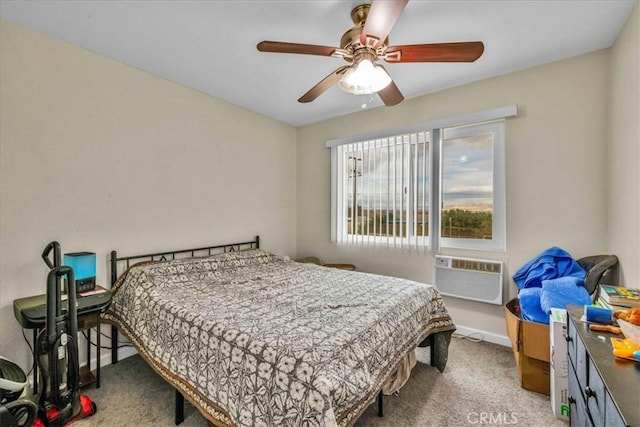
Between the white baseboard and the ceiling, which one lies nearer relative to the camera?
the ceiling

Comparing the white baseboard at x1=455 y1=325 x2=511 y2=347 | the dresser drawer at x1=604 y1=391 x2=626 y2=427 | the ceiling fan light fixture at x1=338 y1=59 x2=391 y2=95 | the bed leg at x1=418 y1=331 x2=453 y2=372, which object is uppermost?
the ceiling fan light fixture at x1=338 y1=59 x2=391 y2=95

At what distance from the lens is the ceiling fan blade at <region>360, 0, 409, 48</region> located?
1.25 m

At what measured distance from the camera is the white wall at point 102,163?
196cm

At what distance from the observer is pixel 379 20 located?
137cm

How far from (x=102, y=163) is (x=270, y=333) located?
2112mm

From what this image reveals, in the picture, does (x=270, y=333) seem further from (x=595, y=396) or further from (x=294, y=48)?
(x=294, y=48)

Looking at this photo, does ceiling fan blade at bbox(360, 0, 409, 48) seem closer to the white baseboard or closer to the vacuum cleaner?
the vacuum cleaner

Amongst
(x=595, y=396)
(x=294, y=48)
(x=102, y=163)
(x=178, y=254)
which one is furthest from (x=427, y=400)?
(x=102, y=163)

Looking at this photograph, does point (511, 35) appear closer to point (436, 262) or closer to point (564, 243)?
point (564, 243)

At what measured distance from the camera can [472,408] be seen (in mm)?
1850

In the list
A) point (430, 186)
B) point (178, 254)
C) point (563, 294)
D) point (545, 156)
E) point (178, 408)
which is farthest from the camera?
point (430, 186)

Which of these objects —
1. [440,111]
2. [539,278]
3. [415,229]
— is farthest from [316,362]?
[440,111]

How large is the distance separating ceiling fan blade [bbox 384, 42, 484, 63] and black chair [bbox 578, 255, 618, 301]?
1743mm

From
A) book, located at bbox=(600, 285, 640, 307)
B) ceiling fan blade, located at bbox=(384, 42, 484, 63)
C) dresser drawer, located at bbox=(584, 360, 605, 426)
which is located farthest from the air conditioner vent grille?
ceiling fan blade, located at bbox=(384, 42, 484, 63)
